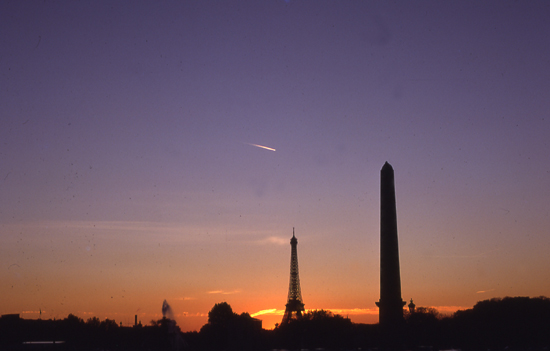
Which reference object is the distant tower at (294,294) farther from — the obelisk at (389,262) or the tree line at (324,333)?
the obelisk at (389,262)

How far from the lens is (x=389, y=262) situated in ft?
151

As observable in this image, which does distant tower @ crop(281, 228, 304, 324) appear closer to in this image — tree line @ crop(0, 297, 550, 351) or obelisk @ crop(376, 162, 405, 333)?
tree line @ crop(0, 297, 550, 351)

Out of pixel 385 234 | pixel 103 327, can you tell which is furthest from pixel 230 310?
pixel 385 234

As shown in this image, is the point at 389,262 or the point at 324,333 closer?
the point at 389,262

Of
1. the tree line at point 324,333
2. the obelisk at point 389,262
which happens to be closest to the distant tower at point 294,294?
the tree line at point 324,333

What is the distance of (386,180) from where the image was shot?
156ft

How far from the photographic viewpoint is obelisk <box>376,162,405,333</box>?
148 feet

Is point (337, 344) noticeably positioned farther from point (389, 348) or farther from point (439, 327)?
point (389, 348)

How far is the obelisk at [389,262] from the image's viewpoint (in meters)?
45.1

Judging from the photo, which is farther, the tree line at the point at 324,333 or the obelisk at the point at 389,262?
the tree line at the point at 324,333

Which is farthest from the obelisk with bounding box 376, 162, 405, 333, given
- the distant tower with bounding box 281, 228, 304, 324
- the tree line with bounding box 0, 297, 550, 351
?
the distant tower with bounding box 281, 228, 304, 324

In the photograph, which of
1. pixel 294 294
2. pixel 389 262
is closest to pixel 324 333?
pixel 294 294

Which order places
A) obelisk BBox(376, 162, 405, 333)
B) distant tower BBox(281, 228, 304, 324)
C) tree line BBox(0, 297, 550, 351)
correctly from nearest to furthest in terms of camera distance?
obelisk BBox(376, 162, 405, 333) < tree line BBox(0, 297, 550, 351) < distant tower BBox(281, 228, 304, 324)

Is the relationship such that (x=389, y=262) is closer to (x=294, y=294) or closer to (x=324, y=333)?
(x=324, y=333)
